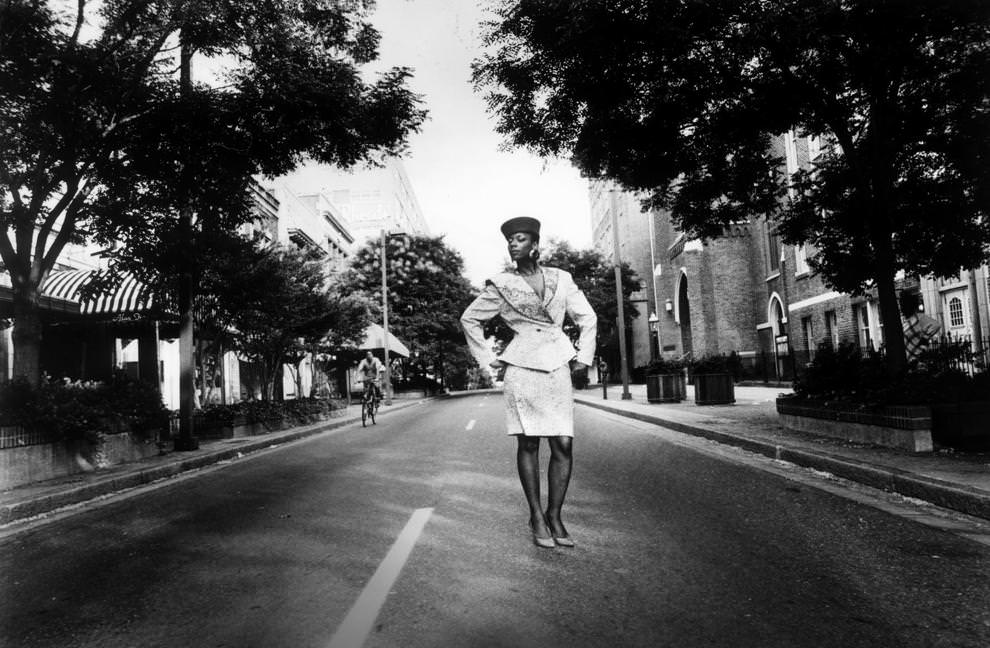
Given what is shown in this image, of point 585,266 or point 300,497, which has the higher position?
point 585,266

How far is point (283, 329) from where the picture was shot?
16.8 metres

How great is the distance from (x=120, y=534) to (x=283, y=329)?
11736 mm

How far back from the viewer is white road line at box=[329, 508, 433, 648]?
288cm

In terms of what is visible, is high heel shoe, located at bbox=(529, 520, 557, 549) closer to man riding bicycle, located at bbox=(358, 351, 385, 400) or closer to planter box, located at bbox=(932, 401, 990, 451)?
planter box, located at bbox=(932, 401, 990, 451)

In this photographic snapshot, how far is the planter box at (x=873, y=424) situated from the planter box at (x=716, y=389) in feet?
20.8

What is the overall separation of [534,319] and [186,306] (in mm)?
9298

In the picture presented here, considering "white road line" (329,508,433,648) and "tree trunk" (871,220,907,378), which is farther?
"tree trunk" (871,220,907,378)

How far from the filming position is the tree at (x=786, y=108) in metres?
8.09

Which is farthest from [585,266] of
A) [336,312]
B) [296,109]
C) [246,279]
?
[296,109]

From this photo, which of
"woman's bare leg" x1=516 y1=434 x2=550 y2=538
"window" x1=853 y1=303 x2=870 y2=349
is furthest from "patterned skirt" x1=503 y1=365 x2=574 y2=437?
"window" x1=853 y1=303 x2=870 y2=349

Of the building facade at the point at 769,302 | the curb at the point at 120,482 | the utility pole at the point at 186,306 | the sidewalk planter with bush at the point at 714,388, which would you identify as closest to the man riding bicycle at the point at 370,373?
the curb at the point at 120,482

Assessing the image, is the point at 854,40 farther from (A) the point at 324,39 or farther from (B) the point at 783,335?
(B) the point at 783,335

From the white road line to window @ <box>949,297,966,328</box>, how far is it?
1663 centimetres

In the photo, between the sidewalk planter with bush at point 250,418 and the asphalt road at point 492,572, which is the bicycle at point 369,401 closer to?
the sidewalk planter with bush at point 250,418
